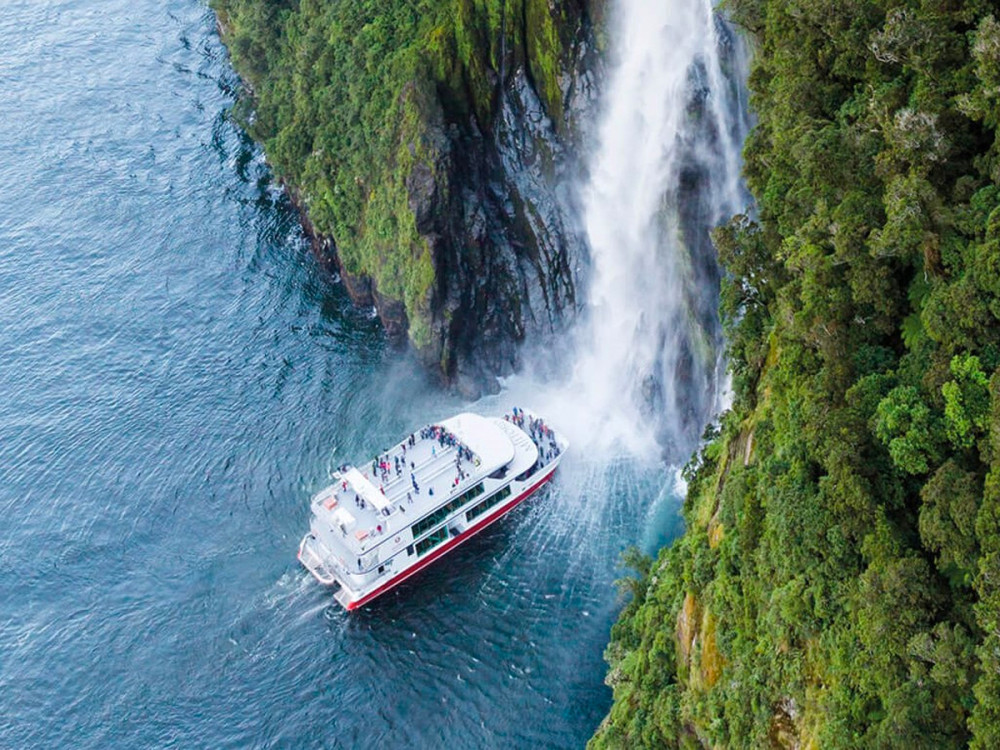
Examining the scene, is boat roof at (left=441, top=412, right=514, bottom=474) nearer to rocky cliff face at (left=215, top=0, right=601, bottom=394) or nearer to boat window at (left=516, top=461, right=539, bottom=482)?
boat window at (left=516, top=461, right=539, bottom=482)

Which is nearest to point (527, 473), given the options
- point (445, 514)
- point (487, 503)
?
point (487, 503)

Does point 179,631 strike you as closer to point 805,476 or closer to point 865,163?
point 805,476

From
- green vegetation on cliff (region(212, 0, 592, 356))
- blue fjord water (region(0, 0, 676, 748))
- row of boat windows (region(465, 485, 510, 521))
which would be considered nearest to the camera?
blue fjord water (region(0, 0, 676, 748))

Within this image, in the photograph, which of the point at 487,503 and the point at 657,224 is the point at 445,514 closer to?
the point at 487,503

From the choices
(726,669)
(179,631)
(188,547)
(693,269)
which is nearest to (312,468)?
(188,547)

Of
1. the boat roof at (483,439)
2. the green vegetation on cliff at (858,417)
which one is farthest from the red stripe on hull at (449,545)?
the green vegetation on cliff at (858,417)

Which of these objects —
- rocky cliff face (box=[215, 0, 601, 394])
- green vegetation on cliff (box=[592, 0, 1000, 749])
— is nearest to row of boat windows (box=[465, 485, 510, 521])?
rocky cliff face (box=[215, 0, 601, 394])

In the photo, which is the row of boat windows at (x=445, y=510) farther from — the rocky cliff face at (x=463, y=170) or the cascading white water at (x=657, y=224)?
the rocky cliff face at (x=463, y=170)
